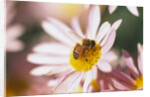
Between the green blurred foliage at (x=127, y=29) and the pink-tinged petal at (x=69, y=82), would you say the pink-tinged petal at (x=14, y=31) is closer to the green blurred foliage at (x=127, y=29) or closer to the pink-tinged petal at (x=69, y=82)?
the pink-tinged petal at (x=69, y=82)

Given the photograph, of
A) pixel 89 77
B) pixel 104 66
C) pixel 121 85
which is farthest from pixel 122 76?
pixel 89 77

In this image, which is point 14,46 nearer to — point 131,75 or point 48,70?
point 48,70

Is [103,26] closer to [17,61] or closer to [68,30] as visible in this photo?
[68,30]

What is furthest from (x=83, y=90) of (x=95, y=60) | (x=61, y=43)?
(x=61, y=43)

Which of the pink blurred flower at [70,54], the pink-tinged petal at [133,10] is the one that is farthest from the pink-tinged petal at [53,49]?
the pink-tinged petal at [133,10]

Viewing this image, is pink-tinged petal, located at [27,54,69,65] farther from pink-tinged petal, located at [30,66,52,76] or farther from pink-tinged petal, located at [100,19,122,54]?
pink-tinged petal, located at [100,19,122,54]
